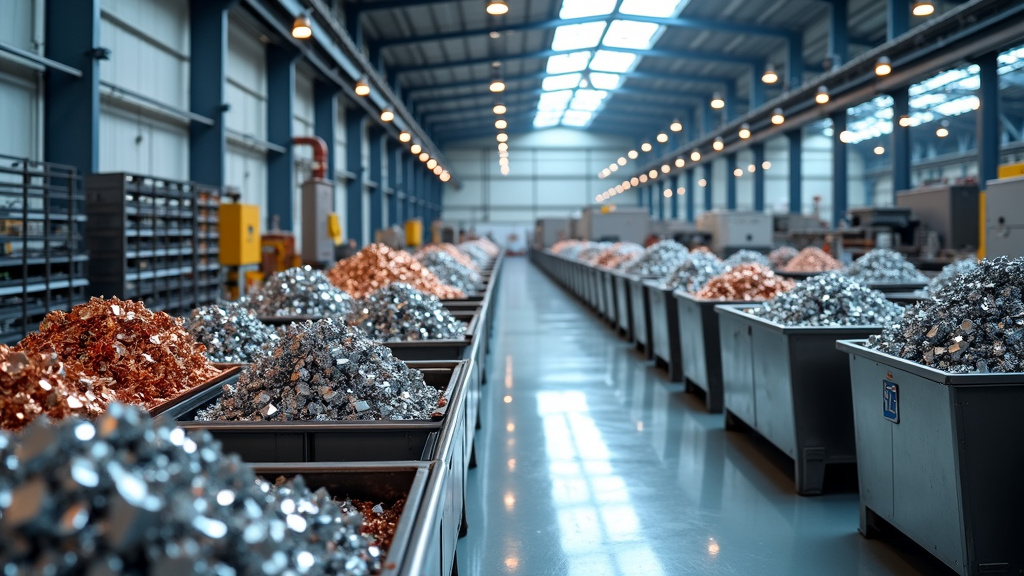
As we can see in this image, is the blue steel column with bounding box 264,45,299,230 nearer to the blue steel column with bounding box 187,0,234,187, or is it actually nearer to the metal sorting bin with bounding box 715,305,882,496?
the blue steel column with bounding box 187,0,234,187

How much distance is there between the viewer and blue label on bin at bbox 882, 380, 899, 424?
315cm

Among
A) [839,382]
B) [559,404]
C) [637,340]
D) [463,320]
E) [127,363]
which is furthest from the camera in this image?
[637,340]

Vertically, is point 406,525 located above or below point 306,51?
below

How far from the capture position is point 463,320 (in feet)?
18.2

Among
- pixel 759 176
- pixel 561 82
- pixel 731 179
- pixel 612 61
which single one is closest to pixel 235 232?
pixel 759 176

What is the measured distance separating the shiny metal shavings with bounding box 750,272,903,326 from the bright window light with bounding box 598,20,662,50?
1693 cm

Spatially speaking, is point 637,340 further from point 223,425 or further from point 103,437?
point 103,437

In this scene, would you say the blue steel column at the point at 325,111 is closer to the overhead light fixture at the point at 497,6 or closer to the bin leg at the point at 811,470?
the overhead light fixture at the point at 497,6

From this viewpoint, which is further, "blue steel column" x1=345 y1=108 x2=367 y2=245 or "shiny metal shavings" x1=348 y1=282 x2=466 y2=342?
"blue steel column" x1=345 y1=108 x2=367 y2=245

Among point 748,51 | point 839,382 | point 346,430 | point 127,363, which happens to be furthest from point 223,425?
point 748,51

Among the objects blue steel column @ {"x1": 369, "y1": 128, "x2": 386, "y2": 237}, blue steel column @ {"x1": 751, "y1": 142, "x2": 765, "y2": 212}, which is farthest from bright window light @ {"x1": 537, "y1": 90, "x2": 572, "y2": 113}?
blue steel column @ {"x1": 751, "y1": 142, "x2": 765, "y2": 212}

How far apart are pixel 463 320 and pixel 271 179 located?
1015 cm

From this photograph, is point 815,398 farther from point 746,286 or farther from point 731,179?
point 731,179

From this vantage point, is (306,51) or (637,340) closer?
(637,340)
